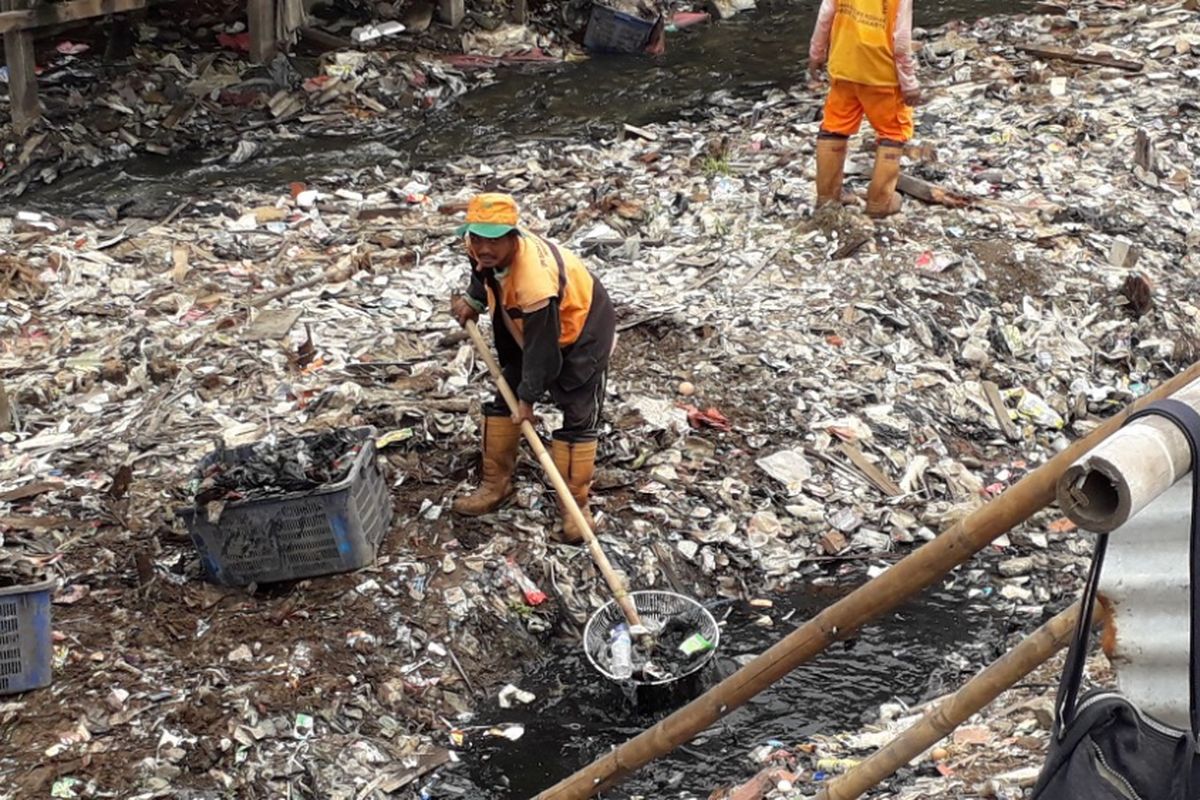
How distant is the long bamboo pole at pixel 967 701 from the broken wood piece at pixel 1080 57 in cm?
1033

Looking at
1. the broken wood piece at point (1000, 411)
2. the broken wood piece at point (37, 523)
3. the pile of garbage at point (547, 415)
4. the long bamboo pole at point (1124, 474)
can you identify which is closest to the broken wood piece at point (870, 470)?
the pile of garbage at point (547, 415)

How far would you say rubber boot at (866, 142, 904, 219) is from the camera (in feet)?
28.4

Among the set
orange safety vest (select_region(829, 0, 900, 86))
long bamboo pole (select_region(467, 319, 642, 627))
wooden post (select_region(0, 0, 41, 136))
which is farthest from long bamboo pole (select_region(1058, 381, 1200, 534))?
wooden post (select_region(0, 0, 41, 136))

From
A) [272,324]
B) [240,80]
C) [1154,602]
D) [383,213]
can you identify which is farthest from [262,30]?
[1154,602]

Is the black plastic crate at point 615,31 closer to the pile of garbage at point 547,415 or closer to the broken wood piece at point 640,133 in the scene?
the broken wood piece at point 640,133

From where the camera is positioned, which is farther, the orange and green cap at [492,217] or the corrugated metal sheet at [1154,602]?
the orange and green cap at [492,217]

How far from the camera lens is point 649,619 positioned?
6070 millimetres

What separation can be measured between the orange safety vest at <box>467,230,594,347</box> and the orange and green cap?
0.67 ft

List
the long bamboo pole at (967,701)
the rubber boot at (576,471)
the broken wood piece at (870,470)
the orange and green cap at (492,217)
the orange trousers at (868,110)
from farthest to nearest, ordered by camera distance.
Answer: the orange trousers at (868,110) < the broken wood piece at (870,470) < the rubber boot at (576,471) < the orange and green cap at (492,217) < the long bamboo pole at (967,701)

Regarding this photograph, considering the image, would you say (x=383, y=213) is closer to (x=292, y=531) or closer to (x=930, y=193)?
(x=930, y=193)

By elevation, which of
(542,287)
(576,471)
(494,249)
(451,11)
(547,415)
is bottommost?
(547,415)

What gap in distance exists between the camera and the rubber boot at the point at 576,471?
6398mm

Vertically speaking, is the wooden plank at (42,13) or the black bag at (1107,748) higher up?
the black bag at (1107,748)

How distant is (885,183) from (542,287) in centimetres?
393
